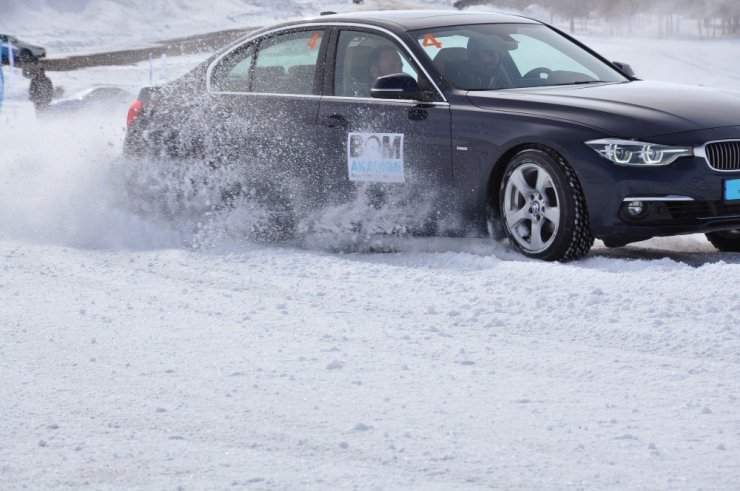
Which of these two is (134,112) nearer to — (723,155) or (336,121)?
(336,121)

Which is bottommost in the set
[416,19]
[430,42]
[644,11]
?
[430,42]

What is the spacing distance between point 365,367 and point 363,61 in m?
3.47

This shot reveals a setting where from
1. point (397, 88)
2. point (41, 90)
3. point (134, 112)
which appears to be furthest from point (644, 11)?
point (397, 88)

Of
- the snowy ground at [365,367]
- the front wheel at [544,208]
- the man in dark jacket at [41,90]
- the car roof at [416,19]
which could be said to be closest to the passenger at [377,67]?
the car roof at [416,19]

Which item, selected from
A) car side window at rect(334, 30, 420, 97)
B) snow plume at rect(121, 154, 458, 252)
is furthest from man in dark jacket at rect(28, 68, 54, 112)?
car side window at rect(334, 30, 420, 97)

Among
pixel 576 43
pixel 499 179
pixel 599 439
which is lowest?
pixel 599 439

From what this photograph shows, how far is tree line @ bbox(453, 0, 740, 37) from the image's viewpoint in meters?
75.2

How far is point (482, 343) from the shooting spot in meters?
5.20

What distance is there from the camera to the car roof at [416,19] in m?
7.83

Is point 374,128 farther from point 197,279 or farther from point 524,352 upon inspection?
point 524,352

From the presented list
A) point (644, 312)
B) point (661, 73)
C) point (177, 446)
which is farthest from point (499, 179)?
point (661, 73)

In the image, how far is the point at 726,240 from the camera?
745 centimetres

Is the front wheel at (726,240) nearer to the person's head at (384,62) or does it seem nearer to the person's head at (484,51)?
the person's head at (484,51)

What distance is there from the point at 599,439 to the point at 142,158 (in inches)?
228
